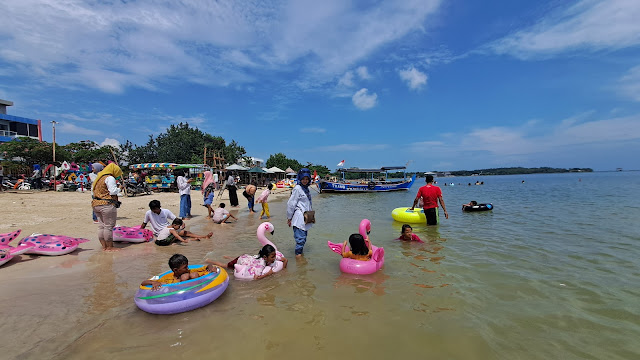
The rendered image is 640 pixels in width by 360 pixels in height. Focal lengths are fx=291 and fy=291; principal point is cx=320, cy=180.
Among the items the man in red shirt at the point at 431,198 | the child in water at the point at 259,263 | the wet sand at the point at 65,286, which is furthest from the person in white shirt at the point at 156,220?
the man in red shirt at the point at 431,198

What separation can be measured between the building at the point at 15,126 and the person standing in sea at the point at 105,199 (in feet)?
122

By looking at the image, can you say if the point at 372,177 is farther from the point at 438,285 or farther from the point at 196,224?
the point at 438,285

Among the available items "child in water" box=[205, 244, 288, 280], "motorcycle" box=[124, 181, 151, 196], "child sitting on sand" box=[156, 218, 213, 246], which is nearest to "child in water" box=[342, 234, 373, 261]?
"child in water" box=[205, 244, 288, 280]

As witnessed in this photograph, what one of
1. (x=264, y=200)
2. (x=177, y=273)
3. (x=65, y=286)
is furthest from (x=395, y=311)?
(x=264, y=200)

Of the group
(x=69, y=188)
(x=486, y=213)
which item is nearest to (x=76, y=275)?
(x=486, y=213)

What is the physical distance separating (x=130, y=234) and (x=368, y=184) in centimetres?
2855

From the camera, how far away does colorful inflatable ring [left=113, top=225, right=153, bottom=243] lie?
299 inches

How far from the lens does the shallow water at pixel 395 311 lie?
3.29 meters

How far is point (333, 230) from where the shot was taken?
1059 centimetres

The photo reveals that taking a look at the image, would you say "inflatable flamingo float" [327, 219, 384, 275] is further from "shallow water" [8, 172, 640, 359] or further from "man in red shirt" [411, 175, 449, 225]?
"man in red shirt" [411, 175, 449, 225]

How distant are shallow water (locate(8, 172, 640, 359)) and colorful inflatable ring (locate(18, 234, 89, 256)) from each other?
712mm

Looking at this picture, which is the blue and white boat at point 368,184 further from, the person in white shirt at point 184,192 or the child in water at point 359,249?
the child in water at point 359,249

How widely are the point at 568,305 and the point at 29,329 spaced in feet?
24.2

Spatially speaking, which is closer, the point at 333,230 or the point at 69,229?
the point at 69,229
